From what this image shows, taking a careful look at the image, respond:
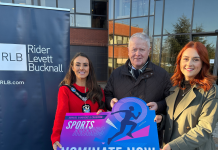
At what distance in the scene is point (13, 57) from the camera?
81.4 inches

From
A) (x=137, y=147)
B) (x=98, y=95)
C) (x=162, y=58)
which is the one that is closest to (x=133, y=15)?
(x=162, y=58)

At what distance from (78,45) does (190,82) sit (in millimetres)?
10793

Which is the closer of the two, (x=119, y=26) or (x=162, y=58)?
(x=162, y=58)

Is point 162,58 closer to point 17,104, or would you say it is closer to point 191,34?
point 191,34

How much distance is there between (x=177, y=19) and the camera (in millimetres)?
7508

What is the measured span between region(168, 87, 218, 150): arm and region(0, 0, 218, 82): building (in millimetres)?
6761

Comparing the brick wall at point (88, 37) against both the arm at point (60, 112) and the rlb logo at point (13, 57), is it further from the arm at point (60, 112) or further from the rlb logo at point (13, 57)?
the arm at point (60, 112)

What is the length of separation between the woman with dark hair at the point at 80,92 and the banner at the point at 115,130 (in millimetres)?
249

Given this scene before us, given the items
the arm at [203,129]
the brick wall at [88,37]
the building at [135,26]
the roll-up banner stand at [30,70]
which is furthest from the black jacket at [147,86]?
the brick wall at [88,37]

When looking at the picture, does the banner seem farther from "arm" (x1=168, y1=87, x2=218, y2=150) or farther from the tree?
the tree

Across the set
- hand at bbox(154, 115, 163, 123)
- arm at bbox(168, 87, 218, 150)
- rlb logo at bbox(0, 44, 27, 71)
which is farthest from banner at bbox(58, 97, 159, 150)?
rlb logo at bbox(0, 44, 27, 71)

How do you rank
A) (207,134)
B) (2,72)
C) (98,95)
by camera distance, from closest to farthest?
(207,134) < (98,95) < (2,72)

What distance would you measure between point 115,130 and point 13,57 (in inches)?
76.1

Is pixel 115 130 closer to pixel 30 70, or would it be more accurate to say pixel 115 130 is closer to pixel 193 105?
pixel 193 105
